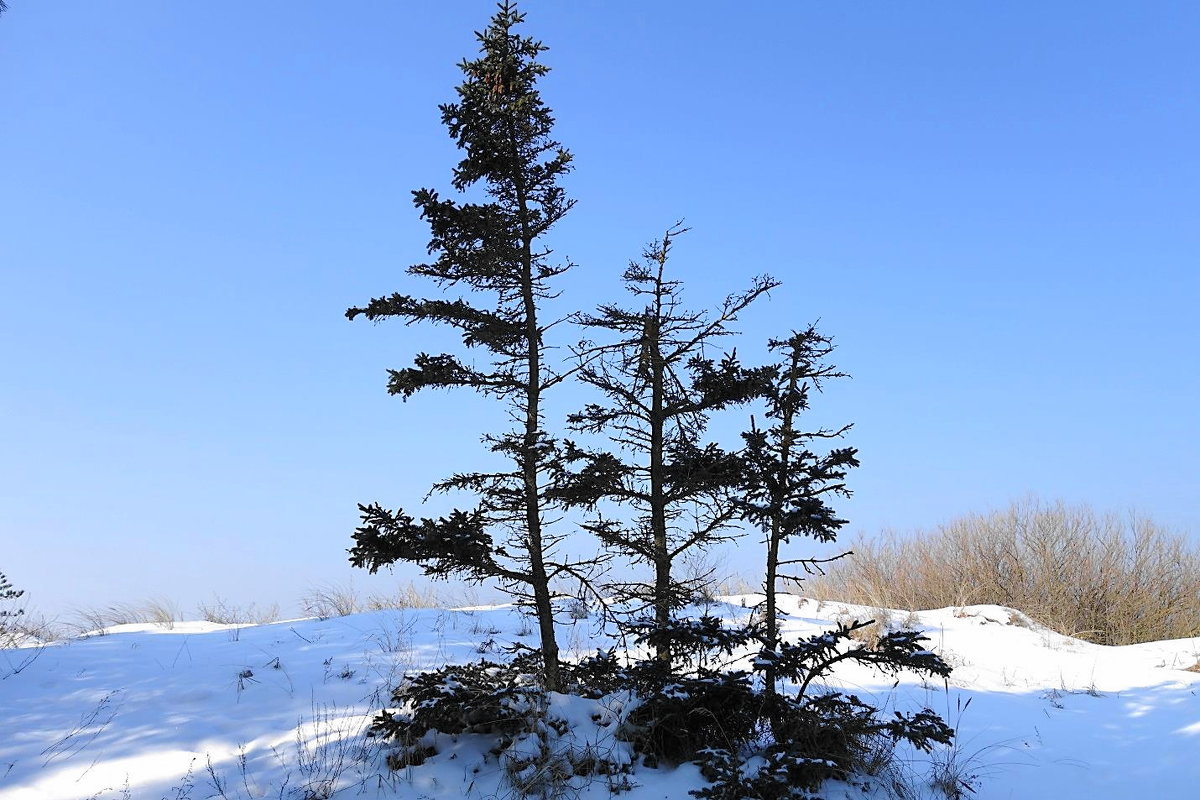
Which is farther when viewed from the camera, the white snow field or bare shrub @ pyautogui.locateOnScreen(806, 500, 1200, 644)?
bare shrub @ pyautogui.locateOnScreen(806, 500, 1200, 644)

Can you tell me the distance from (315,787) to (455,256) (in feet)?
13.8

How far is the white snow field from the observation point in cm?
494

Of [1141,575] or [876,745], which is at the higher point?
[1141,575]

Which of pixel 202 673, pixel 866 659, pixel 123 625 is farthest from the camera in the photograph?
pixel 123 625

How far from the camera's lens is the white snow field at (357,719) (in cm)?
494

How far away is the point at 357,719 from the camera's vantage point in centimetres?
589

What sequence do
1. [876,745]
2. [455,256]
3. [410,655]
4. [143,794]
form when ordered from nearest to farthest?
[143,794], [876,745], [455,256], [410,655]

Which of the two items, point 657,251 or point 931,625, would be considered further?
point 931,625

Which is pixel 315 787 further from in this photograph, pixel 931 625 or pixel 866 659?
pixel 931 625

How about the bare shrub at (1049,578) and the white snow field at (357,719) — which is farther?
the bare shrub at (1049,578)

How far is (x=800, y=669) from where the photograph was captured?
5.21 meters

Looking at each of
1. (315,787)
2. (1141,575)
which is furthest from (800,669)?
(1141,575)

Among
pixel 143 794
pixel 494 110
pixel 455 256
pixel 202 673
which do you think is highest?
pixel 494 110

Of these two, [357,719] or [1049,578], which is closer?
[357,719]
